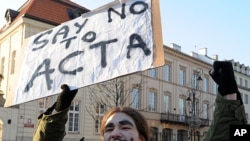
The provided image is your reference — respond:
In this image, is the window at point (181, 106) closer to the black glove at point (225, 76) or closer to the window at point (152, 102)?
the window at point (152, 102)

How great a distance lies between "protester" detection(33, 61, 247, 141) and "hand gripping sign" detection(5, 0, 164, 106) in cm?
76

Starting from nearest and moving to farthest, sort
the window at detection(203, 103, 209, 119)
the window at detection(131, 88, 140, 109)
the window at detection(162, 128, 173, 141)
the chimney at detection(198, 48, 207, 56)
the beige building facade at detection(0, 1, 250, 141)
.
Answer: the beige building facade at detection(0, 1, 250, 141)
the window at detection(131, 88, 140, 109)
the window at detection(162, 128, 173, 141)
the window at detection(203, 103, 209, 119)
the chimney at detection(198, 48, 207, 56)

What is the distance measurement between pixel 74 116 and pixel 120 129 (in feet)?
85.9

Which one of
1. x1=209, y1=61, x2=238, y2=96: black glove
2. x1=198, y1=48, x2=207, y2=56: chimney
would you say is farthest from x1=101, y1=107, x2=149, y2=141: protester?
x1=198, y1=48, x2=207, y2=56: chimney

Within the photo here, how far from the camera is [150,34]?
3572 millimetres

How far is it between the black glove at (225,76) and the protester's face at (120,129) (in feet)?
2.33

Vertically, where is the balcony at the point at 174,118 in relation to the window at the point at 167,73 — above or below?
below

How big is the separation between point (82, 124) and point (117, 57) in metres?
25.3

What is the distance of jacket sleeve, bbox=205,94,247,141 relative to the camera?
6.63ft

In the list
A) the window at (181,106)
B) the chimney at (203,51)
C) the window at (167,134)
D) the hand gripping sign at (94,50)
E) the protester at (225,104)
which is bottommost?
the window at (167,134)

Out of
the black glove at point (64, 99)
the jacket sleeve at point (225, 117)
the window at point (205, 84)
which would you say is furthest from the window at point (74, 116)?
the jacket sleeve at point (225, 117)

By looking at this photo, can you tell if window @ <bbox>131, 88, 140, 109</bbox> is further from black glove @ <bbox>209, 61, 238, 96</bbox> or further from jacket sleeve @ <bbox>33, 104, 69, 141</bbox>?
black glove @ <bbox>209, 61, 238, 96</bbox>

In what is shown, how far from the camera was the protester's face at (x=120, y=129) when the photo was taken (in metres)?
2.47

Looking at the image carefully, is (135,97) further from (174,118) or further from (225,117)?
(225,117)
